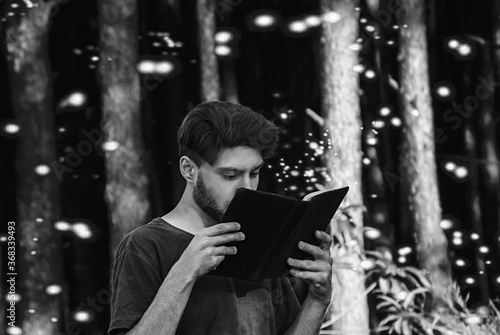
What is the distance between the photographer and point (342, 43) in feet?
9.59

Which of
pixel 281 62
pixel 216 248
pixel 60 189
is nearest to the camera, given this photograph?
pixel 216 248

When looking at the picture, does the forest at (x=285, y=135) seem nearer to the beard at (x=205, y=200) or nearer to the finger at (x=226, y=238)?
the beard at (x=205, y=200)

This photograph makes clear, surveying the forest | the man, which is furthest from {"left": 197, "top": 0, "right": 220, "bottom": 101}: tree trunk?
the man

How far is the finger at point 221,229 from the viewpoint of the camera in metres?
1.29

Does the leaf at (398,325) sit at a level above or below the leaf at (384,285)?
below

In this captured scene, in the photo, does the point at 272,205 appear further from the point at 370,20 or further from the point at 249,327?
the point at 370,20

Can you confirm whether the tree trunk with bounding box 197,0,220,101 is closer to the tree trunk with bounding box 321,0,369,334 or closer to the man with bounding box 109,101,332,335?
the tree trunk with bounding box 321,0,369,334

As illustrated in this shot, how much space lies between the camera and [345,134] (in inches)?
114

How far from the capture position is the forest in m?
2.66

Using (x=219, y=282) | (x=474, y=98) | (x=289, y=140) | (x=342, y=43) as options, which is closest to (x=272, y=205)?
(x=219, y=282)

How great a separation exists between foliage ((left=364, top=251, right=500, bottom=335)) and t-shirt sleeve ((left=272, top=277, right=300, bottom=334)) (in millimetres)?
1393

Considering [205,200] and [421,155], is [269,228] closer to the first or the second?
[205,200]

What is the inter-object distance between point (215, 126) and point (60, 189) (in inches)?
56.0

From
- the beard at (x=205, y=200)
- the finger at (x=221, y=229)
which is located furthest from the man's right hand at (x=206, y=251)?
the beard at (x=205, y=200)
